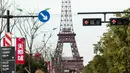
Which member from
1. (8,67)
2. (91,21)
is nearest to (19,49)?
(91,21)

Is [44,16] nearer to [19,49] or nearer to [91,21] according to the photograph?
[91,21]

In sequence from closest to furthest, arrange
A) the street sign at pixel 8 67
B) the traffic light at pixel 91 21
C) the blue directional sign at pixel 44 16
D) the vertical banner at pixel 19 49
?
1. the street sign at pixel 8 67
2. the blue directional sign at pixel 44 16
3. the traffic light at pixel 91 21
4. the vertical banner at pixel 19 49

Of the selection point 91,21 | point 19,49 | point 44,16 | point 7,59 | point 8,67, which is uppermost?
point 44,16

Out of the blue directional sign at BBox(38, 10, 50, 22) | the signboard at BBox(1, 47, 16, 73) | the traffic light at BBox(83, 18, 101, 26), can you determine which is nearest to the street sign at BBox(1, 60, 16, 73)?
the signboard at BBox(1, 47, 16, 73)

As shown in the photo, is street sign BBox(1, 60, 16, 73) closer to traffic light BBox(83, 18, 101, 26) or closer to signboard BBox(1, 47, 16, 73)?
signboard BBox(1, 47, 16, 73)

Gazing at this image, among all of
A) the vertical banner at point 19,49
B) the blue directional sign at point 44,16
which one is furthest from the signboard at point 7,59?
the vertical banner at point 19,49

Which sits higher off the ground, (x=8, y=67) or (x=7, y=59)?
(x=7, y=59)

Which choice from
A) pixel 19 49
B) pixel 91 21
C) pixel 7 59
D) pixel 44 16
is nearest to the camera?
pixel 7 59

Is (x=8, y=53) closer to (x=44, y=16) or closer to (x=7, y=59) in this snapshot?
(x=7, y=59)

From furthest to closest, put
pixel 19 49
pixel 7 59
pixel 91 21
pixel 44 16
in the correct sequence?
pixel 19 49
pixel 91 21
pixel 44 16
pixel 7 59

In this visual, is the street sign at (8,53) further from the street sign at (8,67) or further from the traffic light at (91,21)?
the traffic light at (91,21)

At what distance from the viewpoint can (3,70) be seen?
21.9 m

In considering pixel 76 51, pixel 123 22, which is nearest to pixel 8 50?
pixel 123 22

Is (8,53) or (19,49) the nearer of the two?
(8,53)
